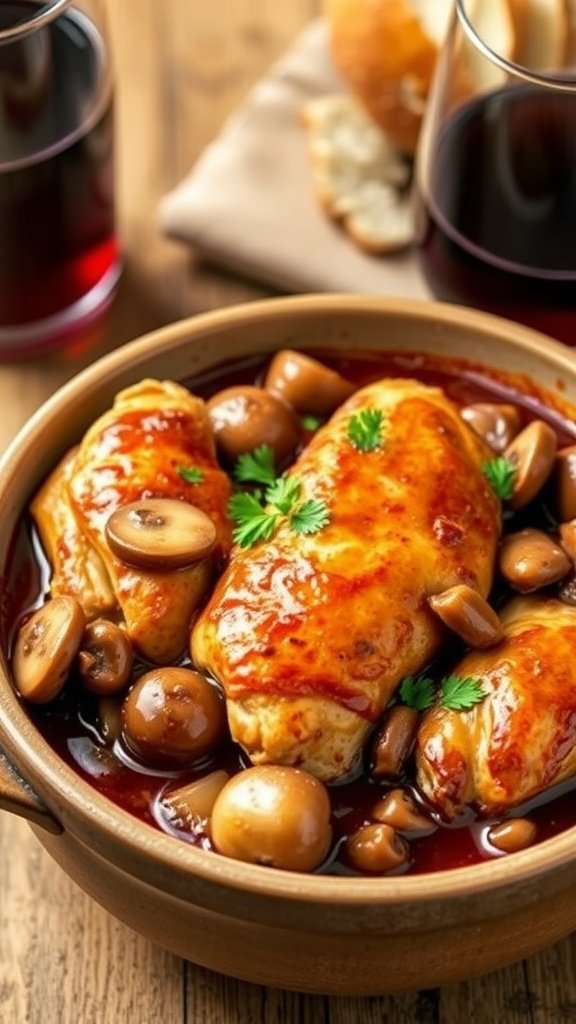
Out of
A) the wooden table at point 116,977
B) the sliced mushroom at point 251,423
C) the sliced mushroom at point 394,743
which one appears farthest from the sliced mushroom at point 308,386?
the wooden table at point 116,977

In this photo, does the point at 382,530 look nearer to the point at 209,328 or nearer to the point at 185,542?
the point at 185,542

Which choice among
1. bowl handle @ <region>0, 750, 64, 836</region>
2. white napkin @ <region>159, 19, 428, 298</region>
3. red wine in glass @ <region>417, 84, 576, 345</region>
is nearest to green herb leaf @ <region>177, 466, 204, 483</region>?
bowl handle @ <region>0, 750, 64, 836</region>

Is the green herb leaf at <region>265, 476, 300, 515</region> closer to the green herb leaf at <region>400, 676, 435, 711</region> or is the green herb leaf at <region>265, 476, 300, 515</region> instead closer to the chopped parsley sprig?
the chopped parsley sprig

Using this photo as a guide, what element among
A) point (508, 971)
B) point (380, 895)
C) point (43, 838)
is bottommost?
Answer: point (508, 971)

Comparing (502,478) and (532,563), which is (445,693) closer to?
(532,563)

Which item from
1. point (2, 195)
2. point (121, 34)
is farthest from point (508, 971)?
point (121, 34)

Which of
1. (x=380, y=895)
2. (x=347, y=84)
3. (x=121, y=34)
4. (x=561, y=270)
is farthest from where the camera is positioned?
(x=121, y=34)

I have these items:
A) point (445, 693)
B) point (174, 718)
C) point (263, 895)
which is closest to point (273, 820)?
point (263, 895)
